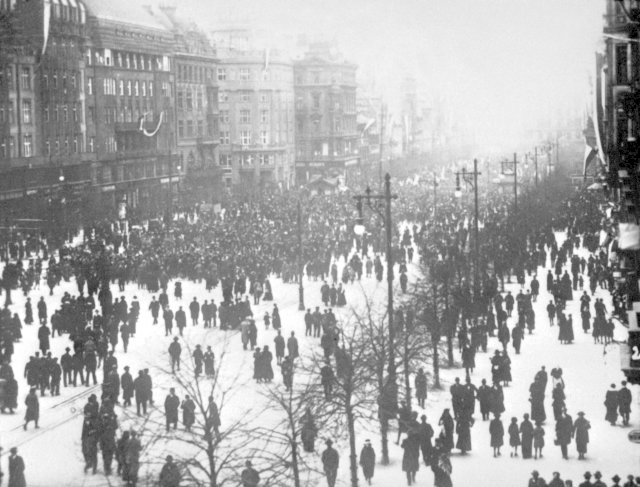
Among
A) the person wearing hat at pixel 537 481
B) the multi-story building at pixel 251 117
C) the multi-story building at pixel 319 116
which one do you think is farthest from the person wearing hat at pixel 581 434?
the multi-story building at pixel 319 116

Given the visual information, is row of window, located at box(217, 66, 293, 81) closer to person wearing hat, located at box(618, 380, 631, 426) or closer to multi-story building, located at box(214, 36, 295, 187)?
multi-story building, located at box(214, 36, 295, 187)

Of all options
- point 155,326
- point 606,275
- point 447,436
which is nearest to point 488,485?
point 447,436

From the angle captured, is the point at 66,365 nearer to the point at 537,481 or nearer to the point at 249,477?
the point at 249,477

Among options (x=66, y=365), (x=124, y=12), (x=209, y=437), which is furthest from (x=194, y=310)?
(x=124, y=12)

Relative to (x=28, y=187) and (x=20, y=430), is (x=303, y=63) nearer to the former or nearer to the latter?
(x=28, y=187)

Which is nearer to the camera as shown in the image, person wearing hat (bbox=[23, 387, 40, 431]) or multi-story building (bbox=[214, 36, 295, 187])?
person wearing hat (bbox=[23, 387, 40, 431])

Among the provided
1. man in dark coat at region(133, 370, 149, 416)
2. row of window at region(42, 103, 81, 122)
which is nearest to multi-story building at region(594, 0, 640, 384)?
man in dark coat at region(133, 370, 149, 416)

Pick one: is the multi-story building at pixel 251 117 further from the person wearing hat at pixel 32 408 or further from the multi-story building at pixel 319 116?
the person wearing hat at pixel 32 408
